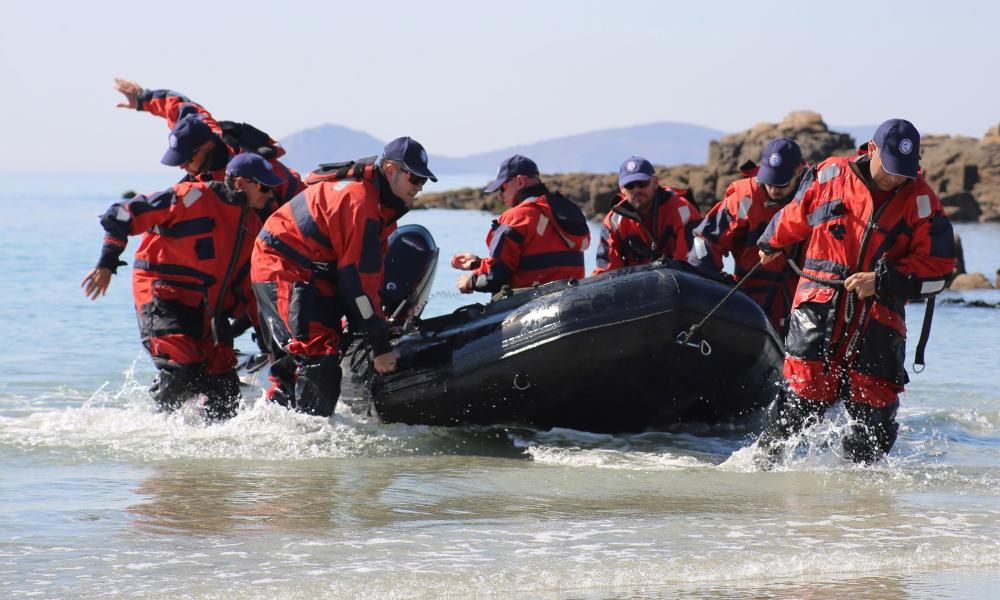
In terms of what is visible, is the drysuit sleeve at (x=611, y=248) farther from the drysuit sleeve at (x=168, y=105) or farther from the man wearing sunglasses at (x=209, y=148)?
the drysuit sleeve at (x=168, y=105)

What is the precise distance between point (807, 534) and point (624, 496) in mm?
918

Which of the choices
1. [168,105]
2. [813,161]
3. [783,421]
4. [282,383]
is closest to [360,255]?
[282,383]

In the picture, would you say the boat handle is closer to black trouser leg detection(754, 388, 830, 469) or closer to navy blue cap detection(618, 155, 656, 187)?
black trouser leg detection(754, 388, 830, 469)

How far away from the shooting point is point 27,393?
9516mm

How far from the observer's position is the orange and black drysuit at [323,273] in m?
6.30

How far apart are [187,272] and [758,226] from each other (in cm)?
308

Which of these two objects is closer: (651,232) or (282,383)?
(282,383)

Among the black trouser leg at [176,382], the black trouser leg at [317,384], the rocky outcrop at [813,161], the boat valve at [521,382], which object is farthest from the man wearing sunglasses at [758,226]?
the rocky outcrop at [813,161]

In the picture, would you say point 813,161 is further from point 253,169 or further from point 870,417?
point 870,417

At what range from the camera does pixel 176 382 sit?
7152 millimetres

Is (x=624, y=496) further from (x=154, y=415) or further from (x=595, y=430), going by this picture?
(x=154, y=415)

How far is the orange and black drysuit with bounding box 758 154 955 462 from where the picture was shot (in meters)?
5.75

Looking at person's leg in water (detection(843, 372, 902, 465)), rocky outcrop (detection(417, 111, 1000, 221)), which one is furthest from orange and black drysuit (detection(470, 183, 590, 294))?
rocky outcrop (detection(417, 111, 1000, 221))

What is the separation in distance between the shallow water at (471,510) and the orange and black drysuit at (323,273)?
34cm
